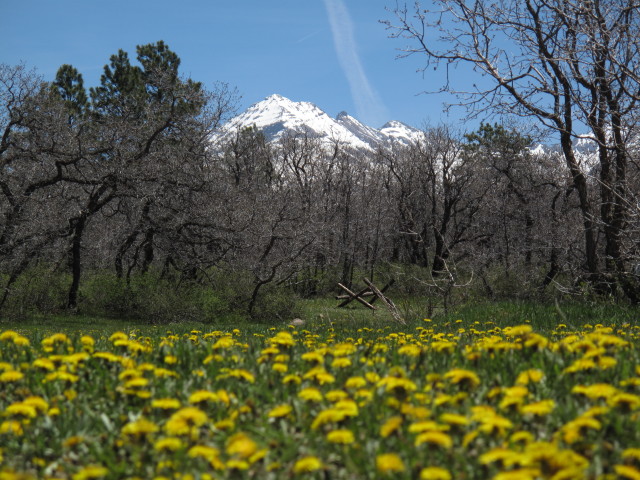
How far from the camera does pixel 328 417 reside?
2.09 m

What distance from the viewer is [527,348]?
3.39 meters

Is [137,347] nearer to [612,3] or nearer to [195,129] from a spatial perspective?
[612,3]

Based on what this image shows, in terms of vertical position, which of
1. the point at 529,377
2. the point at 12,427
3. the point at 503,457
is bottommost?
the point at 12,427

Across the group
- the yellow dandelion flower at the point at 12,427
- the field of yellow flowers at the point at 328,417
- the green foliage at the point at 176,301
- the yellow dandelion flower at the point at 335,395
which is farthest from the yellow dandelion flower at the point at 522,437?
the green foliage at the point at 176,301

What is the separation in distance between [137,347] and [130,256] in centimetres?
2298

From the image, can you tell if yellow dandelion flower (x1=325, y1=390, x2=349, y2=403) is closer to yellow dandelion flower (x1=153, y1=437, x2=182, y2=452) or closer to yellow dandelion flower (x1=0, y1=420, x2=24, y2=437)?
yellow dandelion flower (x1=153, y1=437, x2=182, y2=452)

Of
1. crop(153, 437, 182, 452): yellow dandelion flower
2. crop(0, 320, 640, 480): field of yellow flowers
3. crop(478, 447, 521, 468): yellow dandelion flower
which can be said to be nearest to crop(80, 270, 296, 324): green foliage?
crop(0, 320, 640, 480): field of yellow flowers

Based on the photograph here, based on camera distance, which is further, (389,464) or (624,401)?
(624,401)

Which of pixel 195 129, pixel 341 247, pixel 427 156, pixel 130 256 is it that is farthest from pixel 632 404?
pixel 341 247

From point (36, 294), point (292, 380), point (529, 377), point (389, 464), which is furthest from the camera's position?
point (36, 294)

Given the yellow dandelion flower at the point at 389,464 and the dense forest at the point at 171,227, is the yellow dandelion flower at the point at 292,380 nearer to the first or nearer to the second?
the yellow dandelion flower at the point at 389,464

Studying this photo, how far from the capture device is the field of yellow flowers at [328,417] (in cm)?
190

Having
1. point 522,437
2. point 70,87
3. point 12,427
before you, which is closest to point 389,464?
point 522,437

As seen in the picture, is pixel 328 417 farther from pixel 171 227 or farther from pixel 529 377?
pixel 171 227
